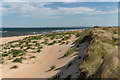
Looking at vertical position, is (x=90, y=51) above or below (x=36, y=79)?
above

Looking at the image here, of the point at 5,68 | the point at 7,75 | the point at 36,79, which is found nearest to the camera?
the point at 36,79

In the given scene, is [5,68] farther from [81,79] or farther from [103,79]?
[103,79]

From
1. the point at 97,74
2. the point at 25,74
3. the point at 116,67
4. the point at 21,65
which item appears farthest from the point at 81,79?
the point at 21,65

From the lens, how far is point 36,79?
9.32m

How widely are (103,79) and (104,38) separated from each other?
533 cm

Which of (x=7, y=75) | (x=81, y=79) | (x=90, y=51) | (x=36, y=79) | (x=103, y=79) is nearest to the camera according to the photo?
Answer: (x=103, y=79)

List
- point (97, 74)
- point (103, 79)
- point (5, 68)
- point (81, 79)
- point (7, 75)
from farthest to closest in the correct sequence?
Answer: point (5, 68)
point (7, 75)
point (81, 79)
point (97, 74)
point (103, 79)

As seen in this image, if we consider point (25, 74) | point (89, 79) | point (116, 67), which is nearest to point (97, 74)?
point (89, 79)

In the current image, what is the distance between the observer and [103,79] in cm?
475

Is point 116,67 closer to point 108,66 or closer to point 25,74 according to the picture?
point 108,66

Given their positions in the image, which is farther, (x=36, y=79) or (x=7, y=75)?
(x=7, y=75)

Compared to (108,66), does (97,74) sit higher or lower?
lower

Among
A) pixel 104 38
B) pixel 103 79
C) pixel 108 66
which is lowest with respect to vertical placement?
pixel 103 79

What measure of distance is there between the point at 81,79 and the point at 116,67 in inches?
74.2
